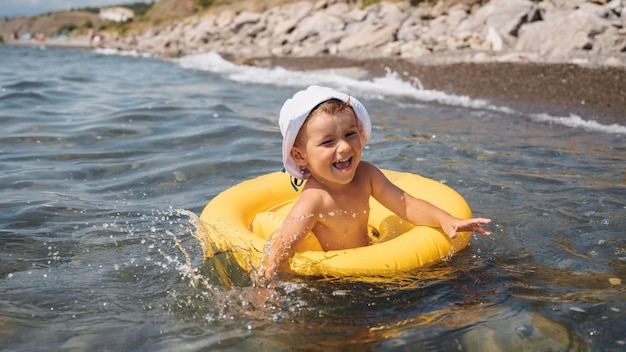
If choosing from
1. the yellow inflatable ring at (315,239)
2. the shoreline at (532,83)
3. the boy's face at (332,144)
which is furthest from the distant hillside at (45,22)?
the boy's face at (332,144)

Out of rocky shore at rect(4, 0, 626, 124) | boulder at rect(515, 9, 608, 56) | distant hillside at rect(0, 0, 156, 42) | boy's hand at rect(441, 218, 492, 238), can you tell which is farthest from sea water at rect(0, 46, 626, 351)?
distant hillside at rect(0, 0, 156, 42)

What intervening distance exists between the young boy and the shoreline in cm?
482

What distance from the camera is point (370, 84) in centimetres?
1169

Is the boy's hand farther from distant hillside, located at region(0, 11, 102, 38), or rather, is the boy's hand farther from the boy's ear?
distant hillside, located at region(0, 11, 102, 38)

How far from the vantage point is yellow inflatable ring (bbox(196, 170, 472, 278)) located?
2.90 metres

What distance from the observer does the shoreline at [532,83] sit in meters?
7.98

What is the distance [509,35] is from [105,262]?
A: 11.7 metres

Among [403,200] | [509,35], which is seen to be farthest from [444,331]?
[509,35]

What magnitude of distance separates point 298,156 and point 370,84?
8782mm

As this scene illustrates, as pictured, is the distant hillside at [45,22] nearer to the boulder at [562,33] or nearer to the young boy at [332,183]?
the boulder at [562,33]

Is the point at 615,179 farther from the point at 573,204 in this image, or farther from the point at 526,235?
the point at 526,235

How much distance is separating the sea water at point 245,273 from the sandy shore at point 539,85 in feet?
1.85

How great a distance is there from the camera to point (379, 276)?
2.91 meters

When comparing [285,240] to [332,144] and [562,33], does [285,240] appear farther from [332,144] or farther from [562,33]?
[562,33]
